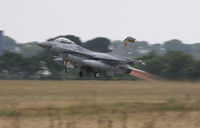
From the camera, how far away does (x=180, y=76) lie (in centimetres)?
2702

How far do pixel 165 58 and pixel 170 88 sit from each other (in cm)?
1546

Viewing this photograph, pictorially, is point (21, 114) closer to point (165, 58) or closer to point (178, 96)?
point (178, 96)

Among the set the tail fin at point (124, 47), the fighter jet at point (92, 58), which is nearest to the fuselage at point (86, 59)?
the fighter jet at point (92, 58)

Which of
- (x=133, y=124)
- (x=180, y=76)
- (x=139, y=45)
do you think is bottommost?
(x=133, y=124)

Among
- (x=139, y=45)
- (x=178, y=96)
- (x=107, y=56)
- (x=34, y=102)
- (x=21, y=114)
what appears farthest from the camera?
(x=139, y=45)

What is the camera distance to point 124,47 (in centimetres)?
3053

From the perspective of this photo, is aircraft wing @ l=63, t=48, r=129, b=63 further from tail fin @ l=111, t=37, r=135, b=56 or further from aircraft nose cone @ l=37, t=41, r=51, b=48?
aircraft nose cone @ l=37, t=41, r=51, b=48

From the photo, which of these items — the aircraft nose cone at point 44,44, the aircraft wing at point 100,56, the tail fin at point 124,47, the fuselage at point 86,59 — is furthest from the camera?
the tail fin at point 124,47

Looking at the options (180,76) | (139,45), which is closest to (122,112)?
(180,76)

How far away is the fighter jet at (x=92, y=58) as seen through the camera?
28.1 meters

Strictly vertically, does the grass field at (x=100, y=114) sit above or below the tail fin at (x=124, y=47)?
below

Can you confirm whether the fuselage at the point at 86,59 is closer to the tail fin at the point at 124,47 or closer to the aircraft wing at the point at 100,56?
the aircraft wing at the point at 100,56

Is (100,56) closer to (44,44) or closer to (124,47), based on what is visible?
(124,47)

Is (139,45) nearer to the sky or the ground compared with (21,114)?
nearer to the sky
